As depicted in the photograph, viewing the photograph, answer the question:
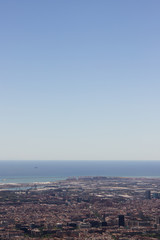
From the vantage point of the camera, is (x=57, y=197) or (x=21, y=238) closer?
(x=21, y=238)

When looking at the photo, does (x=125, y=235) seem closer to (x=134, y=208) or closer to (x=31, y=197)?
(x=134, y=208)

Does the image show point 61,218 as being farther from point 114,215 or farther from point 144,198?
point 144,198

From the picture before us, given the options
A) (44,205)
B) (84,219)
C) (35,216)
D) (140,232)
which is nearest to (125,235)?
(140,232)

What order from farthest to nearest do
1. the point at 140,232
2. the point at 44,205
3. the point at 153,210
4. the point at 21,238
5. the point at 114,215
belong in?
the point at 44,205 < the point at 153,210 < the point at 114,215 < the point at 140,232 < the point at 21,238

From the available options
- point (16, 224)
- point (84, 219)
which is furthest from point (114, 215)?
point (16, 224)

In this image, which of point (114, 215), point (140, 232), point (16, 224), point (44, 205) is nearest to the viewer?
point (140, 232)

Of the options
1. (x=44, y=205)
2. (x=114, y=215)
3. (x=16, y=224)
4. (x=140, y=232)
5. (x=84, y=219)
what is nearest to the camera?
(x=140, y=232)
